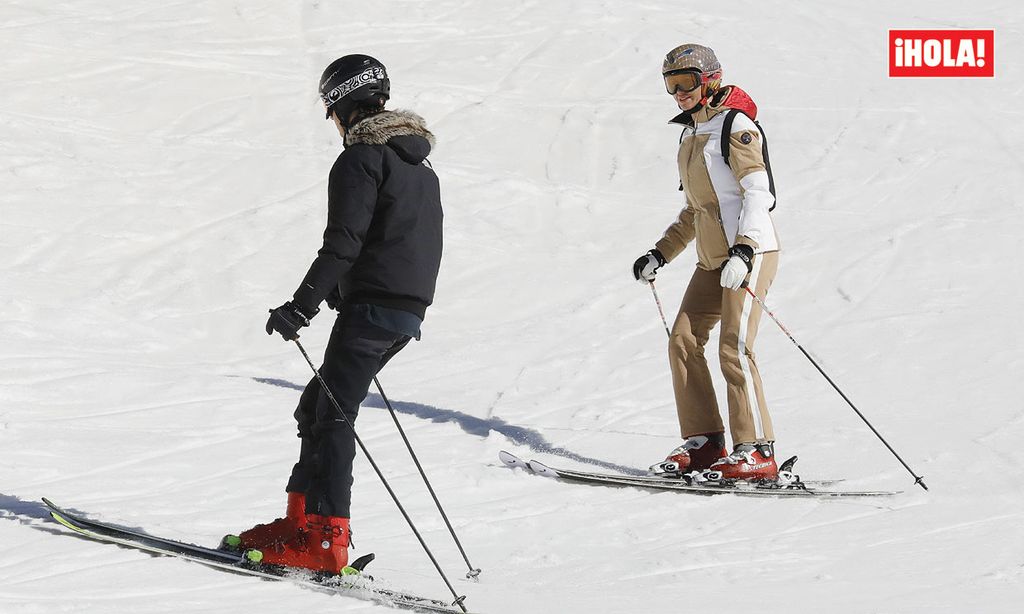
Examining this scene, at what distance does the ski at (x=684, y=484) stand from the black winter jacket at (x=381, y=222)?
7.48 ft

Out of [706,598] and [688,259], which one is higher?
[688,259]

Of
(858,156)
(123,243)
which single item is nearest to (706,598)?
(123,243)

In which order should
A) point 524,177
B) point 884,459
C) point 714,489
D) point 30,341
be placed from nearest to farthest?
1. point 714,489
2. point 884,459
3. point 30,341
4. point 524,177

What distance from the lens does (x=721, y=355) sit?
20.8 feet

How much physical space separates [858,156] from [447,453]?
28.3 ft

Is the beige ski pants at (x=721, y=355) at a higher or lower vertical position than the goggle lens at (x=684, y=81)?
lower

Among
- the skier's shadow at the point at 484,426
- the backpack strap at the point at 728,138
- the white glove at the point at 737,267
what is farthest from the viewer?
the skier's shadow at the point at 484,426

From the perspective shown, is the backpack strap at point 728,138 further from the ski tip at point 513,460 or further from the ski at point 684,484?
the ski tip at point 513,460

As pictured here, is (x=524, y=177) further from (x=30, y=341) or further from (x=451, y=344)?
(x=30, y=341)

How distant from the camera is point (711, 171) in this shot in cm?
629

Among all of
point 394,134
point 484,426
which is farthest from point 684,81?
point 484,426

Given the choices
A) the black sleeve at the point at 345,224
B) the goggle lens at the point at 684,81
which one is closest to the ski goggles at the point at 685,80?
the goggle lens at the point at 684,81

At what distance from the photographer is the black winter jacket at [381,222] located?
4223mm

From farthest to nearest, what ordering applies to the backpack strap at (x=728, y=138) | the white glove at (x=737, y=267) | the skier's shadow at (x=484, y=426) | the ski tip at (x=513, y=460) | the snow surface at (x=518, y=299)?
the skier's shadow at (x=484, y=426)
the ski tip at (x=513, y=460)
the backpack strap at (x=728, y=138)
the white glove at (x=737, y=267)
the snow surface at (x=518, y=299)
